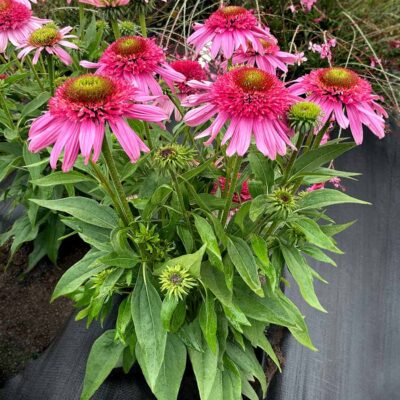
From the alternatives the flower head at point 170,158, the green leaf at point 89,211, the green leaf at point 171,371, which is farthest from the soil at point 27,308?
the flower head at point 170,158

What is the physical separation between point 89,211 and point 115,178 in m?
0.20

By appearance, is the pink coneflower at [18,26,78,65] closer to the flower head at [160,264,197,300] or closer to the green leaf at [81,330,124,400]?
the flower head at [160,264,197,300]

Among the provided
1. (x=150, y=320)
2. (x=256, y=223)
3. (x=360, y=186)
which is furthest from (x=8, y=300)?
(x=360, y=186)

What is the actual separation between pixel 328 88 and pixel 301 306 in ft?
2.68

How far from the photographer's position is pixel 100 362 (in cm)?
95

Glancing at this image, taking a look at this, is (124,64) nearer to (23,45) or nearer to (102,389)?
(23,45)

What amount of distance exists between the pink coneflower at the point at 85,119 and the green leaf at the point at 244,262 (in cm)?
29

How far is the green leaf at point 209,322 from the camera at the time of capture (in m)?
0.79

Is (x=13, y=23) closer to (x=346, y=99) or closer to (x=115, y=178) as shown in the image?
(x=115, y=178)

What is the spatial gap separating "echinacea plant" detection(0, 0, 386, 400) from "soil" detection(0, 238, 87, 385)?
0.50 m

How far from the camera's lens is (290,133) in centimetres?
66

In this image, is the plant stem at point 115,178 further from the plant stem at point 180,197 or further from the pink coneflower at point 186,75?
the pink coneflower at point 186,75

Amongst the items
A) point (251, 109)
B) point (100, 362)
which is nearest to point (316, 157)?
point (251, 109)

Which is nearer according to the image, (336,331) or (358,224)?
(336,331)
